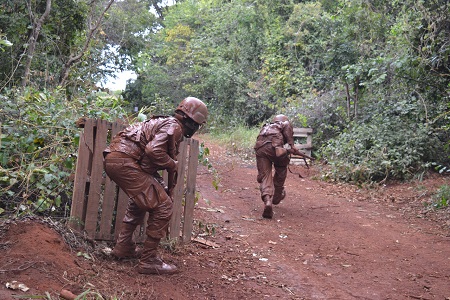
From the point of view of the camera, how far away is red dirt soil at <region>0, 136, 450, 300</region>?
162 inches

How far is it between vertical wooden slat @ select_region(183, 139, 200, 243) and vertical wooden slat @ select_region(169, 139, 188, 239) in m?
0.10

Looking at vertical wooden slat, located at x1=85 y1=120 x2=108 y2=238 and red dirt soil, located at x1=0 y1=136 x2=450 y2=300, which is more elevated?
vertical wooden slat, located at x1=85 y1=120 x2=108 y2=238

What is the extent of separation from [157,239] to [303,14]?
62.1ft

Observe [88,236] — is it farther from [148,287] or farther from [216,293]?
[216,293]

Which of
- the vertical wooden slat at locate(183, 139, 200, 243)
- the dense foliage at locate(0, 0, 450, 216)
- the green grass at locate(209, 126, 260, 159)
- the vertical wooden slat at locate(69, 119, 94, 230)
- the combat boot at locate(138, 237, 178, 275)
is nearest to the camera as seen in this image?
the combat boot at locate(138, 237, 178, 275)

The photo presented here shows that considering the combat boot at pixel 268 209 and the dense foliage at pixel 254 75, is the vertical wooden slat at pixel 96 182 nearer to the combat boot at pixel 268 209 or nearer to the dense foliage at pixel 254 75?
the dense foliage at pixel 254 75

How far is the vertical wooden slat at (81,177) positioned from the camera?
5078mm

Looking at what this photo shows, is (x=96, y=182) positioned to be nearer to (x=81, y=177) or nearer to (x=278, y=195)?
(x=81, y=177)

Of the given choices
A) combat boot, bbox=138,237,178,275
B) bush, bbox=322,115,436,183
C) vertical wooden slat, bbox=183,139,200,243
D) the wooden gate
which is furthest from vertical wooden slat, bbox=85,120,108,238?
bush, bbox=322,115,436,183

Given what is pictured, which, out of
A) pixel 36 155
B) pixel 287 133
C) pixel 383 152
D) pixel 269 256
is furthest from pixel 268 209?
pixel 383 152

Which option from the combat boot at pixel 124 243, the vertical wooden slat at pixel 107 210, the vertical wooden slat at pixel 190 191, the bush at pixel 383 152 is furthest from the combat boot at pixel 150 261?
the bush at pixel 383 152

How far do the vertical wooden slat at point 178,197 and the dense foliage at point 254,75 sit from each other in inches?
43.8

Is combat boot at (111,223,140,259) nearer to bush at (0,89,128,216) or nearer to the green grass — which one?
bush at (0,89,128,216)

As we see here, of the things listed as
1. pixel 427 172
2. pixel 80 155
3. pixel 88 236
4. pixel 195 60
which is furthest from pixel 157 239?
pixel 195 60
